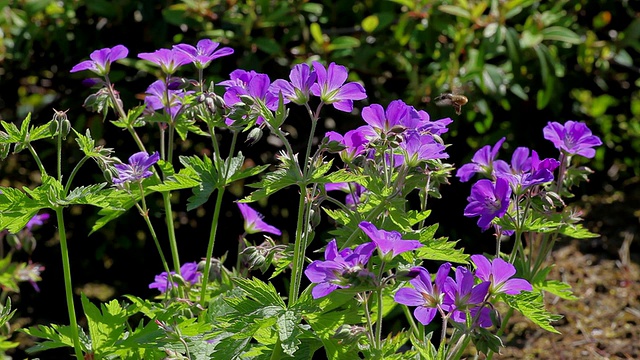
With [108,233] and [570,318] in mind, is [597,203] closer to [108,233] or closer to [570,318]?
[570,318]

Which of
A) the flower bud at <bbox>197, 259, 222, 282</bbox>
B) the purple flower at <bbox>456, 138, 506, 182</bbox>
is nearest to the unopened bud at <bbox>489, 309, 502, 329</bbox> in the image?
the purple flower at <bbox>456, 138, 506, 182</bbox>

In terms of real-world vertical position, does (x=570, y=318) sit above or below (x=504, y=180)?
below

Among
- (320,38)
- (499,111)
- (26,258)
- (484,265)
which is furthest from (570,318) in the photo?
(26,258)

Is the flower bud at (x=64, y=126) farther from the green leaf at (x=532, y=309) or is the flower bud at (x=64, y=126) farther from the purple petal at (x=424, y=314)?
the green leaf at (x=532, y=309)

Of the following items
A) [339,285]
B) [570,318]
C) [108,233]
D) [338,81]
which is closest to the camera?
[339,285]

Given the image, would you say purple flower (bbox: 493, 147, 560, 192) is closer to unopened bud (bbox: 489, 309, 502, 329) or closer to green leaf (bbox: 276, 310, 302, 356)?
unopened bud (bbox: 489, 309, 502, 329)

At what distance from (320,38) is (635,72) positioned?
1.62 meters

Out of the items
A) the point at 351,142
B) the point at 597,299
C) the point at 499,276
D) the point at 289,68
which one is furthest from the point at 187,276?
the point at 597,299

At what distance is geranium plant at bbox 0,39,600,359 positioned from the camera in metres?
1.59

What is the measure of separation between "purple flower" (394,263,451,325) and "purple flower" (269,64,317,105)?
0.40 meters

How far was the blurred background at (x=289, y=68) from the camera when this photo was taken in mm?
3266

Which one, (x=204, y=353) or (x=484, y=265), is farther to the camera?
(x=204, y=353)

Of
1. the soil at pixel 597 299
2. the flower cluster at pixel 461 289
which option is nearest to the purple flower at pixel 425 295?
the flower cluster at pixel 461 289

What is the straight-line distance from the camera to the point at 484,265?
161 cm
